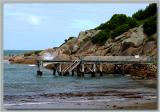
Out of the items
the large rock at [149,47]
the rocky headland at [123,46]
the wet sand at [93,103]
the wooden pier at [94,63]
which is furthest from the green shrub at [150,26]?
the wet sand at [93,103]

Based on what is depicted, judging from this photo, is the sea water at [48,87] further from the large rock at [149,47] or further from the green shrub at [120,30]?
the green shrub at [120,30]

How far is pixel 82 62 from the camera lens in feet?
107

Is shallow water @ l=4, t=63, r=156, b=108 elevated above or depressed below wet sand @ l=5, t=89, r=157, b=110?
above

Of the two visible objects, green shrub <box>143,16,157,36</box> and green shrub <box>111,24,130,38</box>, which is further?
green shrub <box>111,24,130,38</box>

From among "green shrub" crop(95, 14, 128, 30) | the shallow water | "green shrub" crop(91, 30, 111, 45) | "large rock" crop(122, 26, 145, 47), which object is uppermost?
"green shrub" crop(95, 14, 128, 30)

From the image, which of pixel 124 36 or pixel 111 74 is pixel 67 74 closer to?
pixel 111 74

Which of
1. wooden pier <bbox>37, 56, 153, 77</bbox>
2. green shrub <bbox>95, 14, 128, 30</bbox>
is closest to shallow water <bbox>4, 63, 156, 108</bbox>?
wooden pier <bbox>37, 56, 153, 77</bbox>

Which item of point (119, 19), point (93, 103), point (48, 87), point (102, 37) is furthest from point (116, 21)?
point (93, 103)

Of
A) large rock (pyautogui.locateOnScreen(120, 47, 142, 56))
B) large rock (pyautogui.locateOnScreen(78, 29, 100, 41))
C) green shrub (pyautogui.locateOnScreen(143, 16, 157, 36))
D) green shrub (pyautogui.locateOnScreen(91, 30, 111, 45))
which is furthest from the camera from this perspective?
large rock (pyautogui.locateOnScreen(78, 29, 100, 41))

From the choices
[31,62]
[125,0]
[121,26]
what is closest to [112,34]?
[121,26]

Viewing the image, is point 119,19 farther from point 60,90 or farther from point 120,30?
point 60,90

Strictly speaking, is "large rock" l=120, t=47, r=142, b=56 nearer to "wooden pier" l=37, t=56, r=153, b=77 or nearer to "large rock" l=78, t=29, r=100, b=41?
"wooden pier" l=37, t=56, r=153, b=77

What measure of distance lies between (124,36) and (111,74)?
263 inches

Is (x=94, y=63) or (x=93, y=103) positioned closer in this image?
(x=93, y=103)
